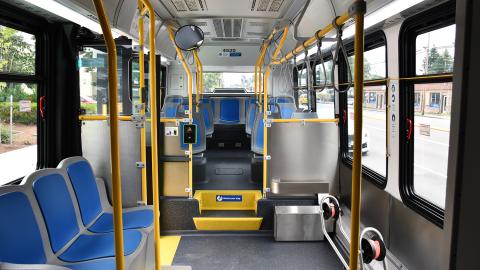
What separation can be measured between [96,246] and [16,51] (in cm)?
175

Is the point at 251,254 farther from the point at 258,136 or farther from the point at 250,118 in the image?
the point at 250,118

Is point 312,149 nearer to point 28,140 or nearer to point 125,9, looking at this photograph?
point 125,9

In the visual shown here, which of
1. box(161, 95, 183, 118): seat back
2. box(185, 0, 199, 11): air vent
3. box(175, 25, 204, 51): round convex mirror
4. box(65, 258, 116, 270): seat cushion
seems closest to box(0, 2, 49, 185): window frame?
box(65, 258, 116, 270): seat cushion

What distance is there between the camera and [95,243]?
306cm

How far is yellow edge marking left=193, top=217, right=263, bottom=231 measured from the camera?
15.9 feet

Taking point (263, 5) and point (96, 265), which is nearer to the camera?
point (96, 265)

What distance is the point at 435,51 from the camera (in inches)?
112

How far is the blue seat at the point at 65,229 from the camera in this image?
2.81 m

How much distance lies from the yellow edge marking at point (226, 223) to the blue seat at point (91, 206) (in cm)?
113

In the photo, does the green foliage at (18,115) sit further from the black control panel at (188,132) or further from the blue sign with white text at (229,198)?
the blue sign with white text at (229,198)

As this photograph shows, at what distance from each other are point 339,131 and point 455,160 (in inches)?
160

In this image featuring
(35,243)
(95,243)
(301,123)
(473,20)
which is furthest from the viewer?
(301,123)

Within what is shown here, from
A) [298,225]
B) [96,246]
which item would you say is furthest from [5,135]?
[298,225]

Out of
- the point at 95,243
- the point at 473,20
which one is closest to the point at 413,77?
the point at 473,20
